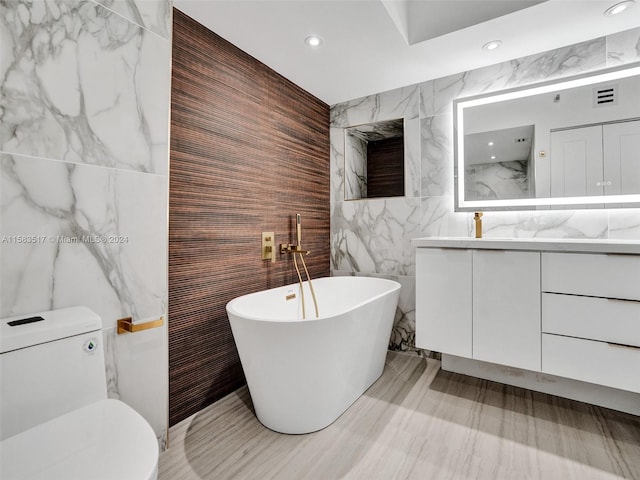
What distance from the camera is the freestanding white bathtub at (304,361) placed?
4.75 ft

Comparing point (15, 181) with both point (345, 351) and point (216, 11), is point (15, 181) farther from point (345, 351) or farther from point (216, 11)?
point (345, 351)

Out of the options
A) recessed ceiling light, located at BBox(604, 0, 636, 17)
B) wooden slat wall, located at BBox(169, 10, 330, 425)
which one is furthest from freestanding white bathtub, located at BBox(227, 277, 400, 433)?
recessed ceiling light, located at BBox(604, 0, 636, 17)

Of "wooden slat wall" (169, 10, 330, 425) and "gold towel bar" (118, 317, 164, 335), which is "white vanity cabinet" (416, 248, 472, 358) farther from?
"gold towel bar" (118, 317, 164, 335)

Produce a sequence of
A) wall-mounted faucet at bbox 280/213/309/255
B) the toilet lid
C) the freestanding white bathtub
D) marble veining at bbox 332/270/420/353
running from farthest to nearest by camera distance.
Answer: marble veining at bbox 332/270/420/353 < wall-mounted faucet at bbox 280/213/309/255 < the freestanding white bathtub < the toilet lid

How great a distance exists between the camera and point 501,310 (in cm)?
177

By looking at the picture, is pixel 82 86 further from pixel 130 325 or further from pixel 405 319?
pixel 405 319

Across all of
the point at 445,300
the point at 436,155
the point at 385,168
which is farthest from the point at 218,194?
the point at 385,168

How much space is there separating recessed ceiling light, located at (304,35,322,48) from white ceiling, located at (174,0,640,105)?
30mm

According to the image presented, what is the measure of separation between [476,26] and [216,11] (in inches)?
56.1

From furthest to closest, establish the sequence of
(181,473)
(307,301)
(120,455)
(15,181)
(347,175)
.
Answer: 1. (347,175)
2. (307,301)
3. (181,473)
4. (15,181)
5. (120,455)

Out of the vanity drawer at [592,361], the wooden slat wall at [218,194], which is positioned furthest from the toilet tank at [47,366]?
the vanity drawer at [592,361]

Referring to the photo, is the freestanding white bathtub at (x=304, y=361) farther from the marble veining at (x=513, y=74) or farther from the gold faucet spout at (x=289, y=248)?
the marble veining at (x=513, y=74)

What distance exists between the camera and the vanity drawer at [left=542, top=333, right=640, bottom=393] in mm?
1471

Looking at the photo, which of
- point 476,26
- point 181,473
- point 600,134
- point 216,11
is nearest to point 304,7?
point 216,11
